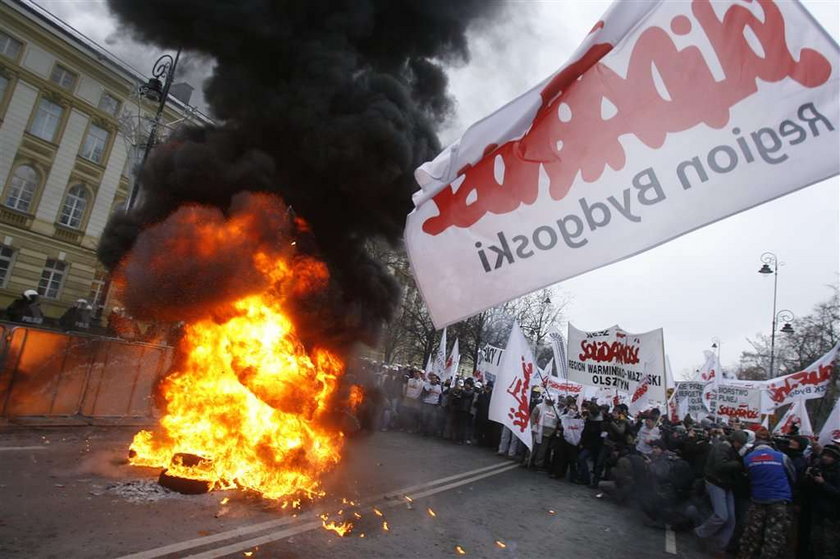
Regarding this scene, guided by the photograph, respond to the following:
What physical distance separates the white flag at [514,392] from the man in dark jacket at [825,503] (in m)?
5.42

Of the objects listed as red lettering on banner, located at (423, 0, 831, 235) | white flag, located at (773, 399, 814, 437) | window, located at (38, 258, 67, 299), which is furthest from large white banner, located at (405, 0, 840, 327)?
window, located at (38, 258, 67, 299)

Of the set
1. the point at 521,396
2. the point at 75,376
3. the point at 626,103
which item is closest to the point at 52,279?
the point at 75,376

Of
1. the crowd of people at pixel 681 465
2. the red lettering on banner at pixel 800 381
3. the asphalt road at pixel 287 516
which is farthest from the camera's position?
the red lettering on banner at pixel 800 381

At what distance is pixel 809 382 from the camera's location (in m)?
13.1

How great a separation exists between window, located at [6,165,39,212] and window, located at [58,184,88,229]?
5.06ft

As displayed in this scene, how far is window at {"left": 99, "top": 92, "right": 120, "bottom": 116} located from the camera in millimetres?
28297

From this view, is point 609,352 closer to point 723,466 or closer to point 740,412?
point 723,466

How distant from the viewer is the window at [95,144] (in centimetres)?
2802

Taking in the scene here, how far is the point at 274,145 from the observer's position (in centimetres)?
882

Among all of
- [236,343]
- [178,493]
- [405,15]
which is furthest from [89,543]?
[405,15]

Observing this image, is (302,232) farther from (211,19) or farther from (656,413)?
(656,413)

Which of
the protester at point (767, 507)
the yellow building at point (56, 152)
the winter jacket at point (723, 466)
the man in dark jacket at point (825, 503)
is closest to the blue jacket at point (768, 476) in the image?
the protester at point (767, 507)

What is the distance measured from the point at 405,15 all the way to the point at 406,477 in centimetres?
829

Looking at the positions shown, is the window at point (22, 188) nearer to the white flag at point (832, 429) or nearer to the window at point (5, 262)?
the window at point (5, 262)
